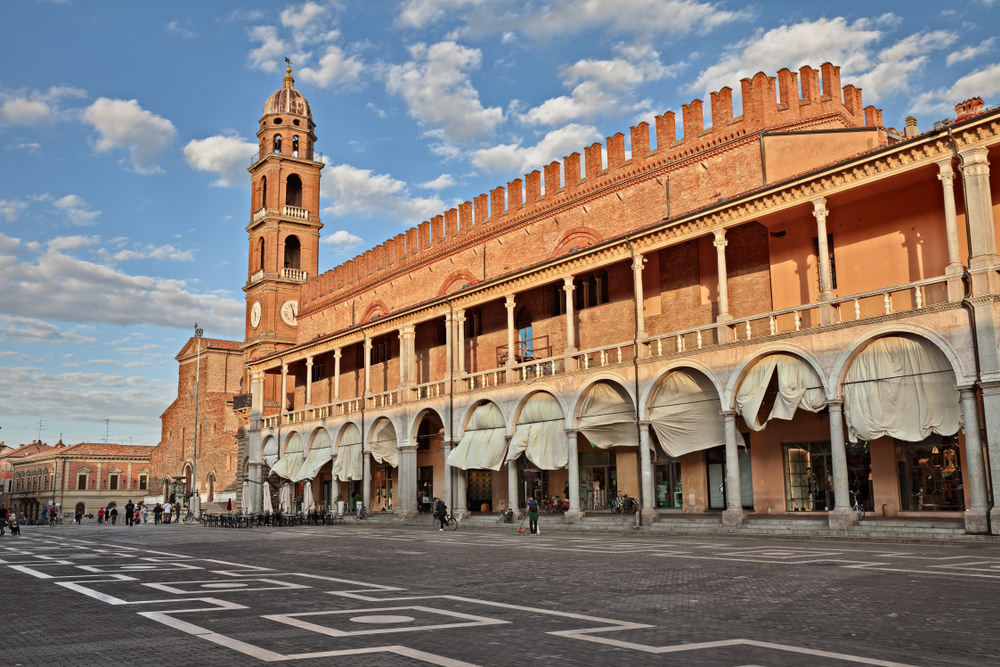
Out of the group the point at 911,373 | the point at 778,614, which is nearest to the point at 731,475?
the point at 911,373

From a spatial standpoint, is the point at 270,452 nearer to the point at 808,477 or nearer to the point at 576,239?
the point at 576,239

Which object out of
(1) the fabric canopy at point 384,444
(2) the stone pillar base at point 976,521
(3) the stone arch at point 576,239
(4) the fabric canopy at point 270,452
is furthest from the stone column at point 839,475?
(4) the fabric canopy at point 270,452

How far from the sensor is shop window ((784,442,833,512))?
2361 cm

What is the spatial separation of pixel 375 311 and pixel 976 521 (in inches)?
1319

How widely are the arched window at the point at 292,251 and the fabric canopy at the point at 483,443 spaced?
1046 inches

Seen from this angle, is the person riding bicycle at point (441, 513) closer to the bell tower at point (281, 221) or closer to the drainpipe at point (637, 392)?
the drainpipe at point (637, 392)

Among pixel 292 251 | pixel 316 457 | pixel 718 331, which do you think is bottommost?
pixel 316 457

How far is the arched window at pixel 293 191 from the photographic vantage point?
56.2 metres

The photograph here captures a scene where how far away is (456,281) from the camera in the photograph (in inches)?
1558

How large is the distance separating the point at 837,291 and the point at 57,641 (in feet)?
69.8

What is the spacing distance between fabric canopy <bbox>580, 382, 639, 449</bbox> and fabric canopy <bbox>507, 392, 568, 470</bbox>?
116cm

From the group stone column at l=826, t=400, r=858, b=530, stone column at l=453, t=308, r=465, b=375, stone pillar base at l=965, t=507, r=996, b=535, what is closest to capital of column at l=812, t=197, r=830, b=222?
stone column at l=826, t=400, r=858, b=530

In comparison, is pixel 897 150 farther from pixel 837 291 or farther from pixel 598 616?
pixel 598 616

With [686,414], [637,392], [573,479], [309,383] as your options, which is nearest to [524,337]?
[573,479]
